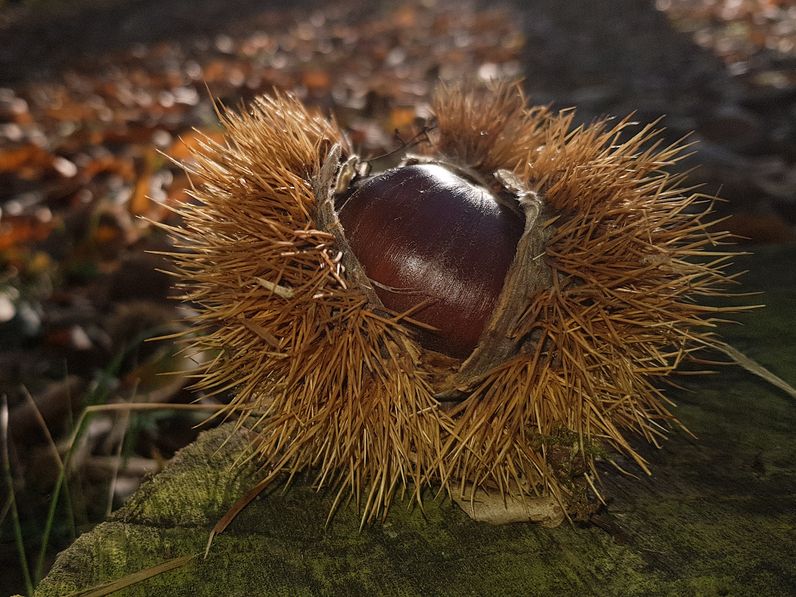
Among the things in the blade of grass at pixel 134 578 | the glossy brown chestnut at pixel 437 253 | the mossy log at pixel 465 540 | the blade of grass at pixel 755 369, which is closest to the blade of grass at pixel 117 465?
the mossy log at pixel 465 540

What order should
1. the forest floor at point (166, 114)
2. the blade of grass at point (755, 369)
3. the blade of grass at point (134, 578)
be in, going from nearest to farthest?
the blade of grass at point (134, 578), the blade of grass at point (755, 369), the forest floor at point (166, 114)

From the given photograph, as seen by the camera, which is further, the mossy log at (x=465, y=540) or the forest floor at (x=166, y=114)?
the forest floor at (x=166, y=114)

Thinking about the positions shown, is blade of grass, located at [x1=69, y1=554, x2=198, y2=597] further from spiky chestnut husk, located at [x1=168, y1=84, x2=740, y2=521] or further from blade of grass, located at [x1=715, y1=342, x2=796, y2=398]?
blade of grass, located at [x1=715, y1=342, x2=796, y2=398]

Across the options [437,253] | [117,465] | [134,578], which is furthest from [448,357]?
[117,465]

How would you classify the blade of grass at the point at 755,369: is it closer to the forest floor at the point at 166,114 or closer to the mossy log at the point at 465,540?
the mossy log at the point at 465,540

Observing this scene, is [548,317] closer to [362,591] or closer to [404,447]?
[404,447]

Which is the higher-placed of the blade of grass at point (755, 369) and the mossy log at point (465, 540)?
the blade of grass at point (755, 369)
